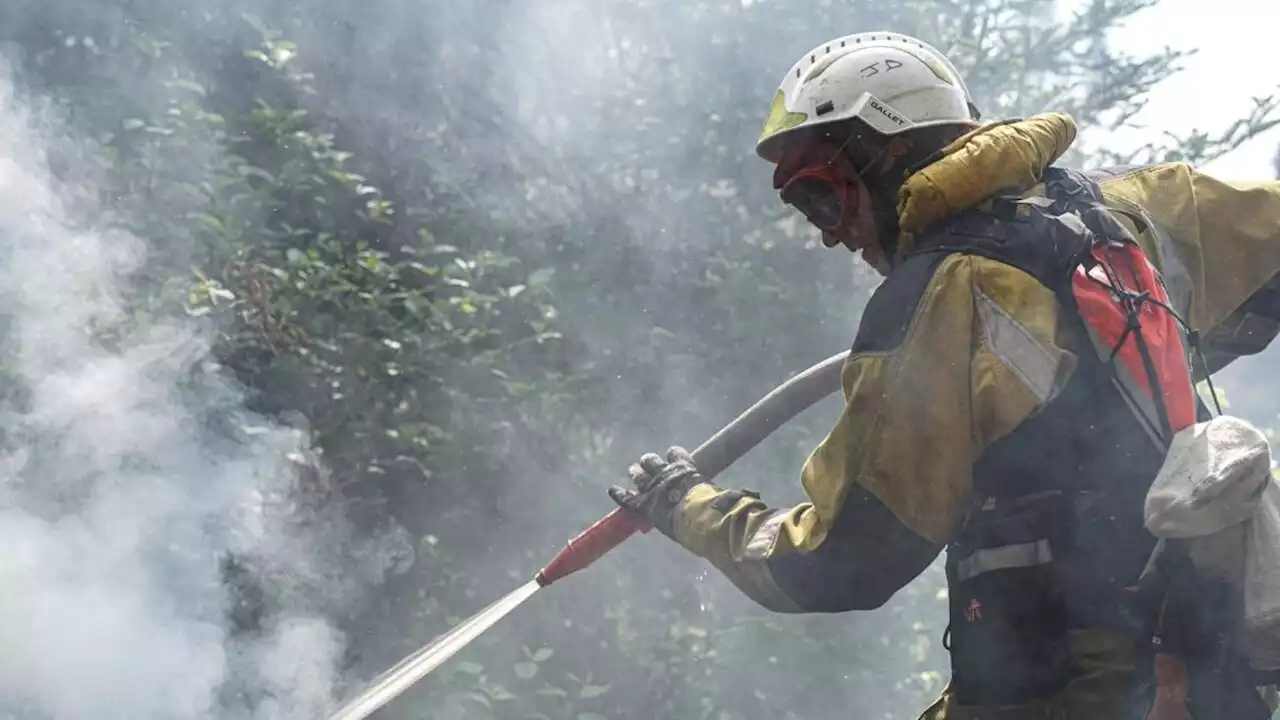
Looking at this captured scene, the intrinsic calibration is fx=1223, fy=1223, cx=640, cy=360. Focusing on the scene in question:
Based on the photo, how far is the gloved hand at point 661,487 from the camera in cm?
311

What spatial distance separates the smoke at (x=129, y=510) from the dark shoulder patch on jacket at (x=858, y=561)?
3.16 metres

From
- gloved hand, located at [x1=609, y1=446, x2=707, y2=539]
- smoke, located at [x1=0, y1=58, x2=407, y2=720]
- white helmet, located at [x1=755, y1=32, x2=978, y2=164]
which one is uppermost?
smoke, located at [x1=0, y1=58, x2=407, y2=720]

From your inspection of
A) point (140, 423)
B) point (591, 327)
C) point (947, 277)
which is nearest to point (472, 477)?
point (591, 327)

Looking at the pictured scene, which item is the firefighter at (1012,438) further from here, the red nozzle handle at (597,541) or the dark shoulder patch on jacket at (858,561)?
the red nozzle handle at (597,541)

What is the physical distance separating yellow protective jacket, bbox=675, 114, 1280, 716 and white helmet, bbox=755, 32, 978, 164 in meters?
0.22

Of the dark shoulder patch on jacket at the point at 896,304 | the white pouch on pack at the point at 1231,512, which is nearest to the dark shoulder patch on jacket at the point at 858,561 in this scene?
the dark shoulder patch on jacket at the point at 896,304

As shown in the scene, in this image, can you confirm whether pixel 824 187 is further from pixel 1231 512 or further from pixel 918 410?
pixel 1231 512

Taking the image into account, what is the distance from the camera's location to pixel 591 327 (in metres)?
6.51

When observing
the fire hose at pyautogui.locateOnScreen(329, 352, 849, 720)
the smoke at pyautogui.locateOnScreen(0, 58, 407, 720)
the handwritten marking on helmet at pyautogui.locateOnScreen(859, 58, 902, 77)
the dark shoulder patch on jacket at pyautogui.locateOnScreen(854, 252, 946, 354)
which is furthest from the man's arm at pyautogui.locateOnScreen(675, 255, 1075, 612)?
the smoke at pyautogui.locateOnScreen(0, 58, 407, 720)

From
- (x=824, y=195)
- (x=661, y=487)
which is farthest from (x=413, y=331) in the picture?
(x=824, y=195)

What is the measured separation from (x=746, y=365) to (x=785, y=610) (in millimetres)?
4198

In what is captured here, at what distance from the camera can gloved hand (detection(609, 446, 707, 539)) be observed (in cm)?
311

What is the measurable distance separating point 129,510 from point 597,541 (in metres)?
2.46

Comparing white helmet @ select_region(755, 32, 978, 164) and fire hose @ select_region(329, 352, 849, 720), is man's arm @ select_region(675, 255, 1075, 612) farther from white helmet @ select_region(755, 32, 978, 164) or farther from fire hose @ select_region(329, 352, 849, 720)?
fire hose @ select_region(329, 352, 849, 720)
